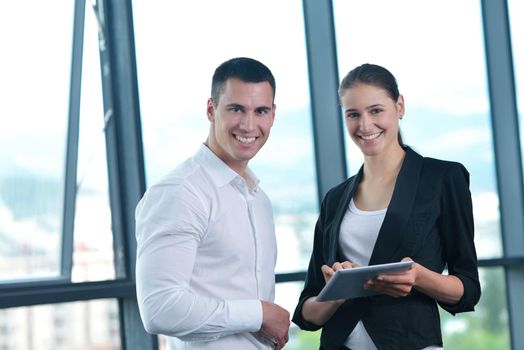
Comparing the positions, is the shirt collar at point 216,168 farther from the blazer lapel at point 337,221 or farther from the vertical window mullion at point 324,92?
the vertical window mullion at point 324,92

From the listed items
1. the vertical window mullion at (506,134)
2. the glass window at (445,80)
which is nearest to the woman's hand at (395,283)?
the glass window at (445,80)

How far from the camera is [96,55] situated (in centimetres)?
414

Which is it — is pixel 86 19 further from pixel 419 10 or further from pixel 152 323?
pixel 152 323

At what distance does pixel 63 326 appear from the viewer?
3.94m

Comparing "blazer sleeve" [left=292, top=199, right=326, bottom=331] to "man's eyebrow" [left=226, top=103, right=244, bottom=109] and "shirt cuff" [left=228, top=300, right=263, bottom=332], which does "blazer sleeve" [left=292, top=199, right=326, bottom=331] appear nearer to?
"shirt cuff" [left=228, top=300, right=263, bottom=332]

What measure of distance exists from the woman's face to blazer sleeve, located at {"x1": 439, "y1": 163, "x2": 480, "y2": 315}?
223 mm

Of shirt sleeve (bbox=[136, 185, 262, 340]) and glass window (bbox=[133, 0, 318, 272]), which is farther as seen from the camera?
glass window (bbox=[133, 0, 318, 272])

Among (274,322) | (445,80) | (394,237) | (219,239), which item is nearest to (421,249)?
(394,237)

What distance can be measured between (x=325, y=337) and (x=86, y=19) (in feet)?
7.74

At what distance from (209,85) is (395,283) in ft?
7.85

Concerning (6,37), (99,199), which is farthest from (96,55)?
(99,199)

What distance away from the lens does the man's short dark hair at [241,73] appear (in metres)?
2.28

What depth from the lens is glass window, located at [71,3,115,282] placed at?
411 cm

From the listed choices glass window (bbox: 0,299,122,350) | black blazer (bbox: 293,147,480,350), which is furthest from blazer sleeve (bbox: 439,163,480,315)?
glass window (bbox: 0,299,122,350)
